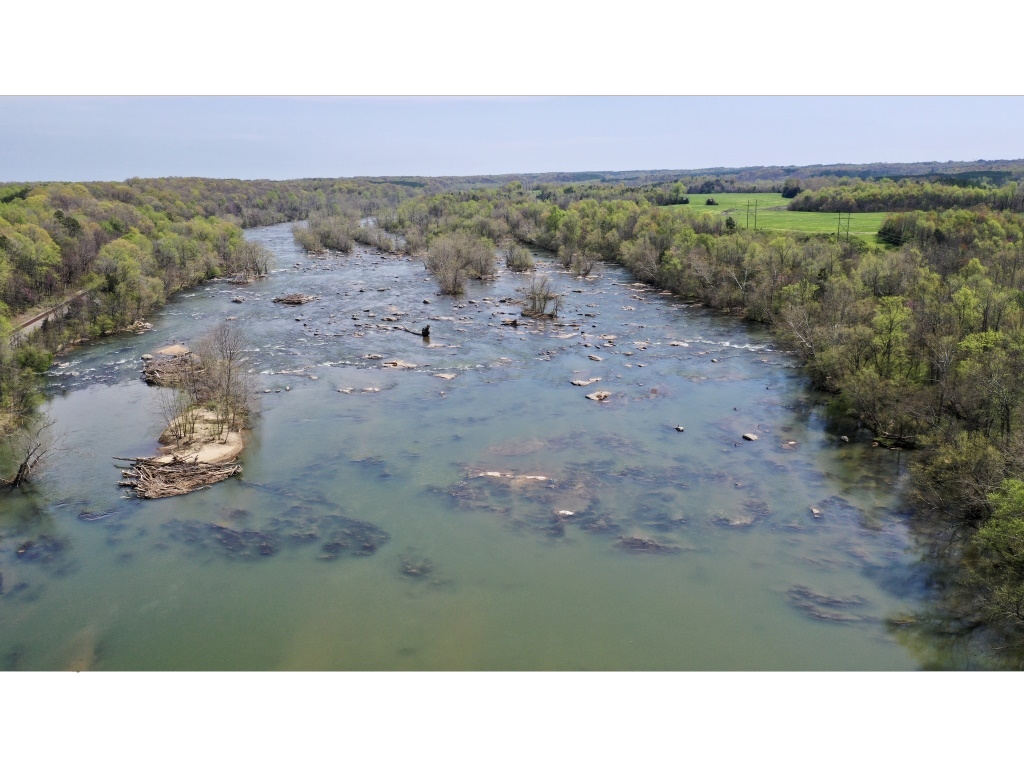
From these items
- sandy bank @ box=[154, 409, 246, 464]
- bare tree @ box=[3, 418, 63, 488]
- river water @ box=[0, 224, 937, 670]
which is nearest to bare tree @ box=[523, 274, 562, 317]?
river water @ box=[0, 224, 937, 670]

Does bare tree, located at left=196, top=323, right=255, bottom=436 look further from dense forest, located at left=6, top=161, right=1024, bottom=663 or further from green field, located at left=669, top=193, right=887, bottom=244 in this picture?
green field, located at left=669, top=193, right=887, bottom=244

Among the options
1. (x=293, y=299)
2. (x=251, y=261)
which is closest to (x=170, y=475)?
(x=293, y=299)

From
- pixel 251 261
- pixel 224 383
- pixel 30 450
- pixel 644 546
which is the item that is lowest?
pixel 644 546

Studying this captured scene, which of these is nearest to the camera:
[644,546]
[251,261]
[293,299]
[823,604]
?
[823,604]

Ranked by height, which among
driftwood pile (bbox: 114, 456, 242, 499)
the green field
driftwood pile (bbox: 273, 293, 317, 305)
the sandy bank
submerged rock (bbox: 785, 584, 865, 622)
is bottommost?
submerged rock (bbox: 785, 584, 865, 622)

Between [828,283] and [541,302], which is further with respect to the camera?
[541,302]

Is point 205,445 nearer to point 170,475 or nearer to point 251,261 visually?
point 170,475

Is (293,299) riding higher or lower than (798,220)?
lower
